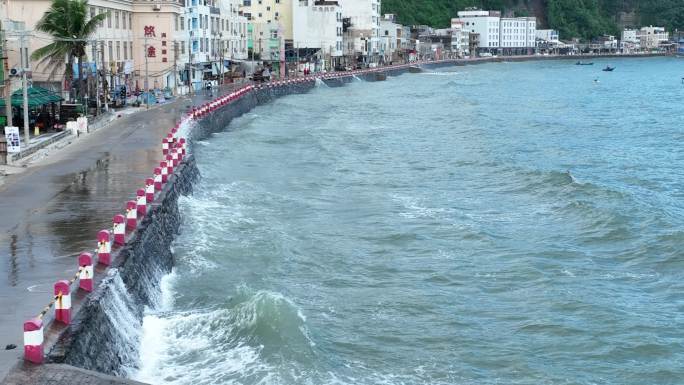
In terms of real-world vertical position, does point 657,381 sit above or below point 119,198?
below

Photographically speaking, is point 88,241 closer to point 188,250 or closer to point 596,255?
point 188,250

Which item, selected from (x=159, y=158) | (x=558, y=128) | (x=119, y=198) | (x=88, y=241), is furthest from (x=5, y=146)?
(x=558, y=128)

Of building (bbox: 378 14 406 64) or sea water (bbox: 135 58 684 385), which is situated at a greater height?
building (bbox: 378 14 406 64)

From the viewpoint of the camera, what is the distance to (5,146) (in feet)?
108

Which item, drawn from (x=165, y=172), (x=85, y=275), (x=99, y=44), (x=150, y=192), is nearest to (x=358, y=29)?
(x=99, y=44)

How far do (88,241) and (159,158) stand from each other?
14.2 m

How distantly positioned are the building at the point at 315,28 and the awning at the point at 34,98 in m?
84.2

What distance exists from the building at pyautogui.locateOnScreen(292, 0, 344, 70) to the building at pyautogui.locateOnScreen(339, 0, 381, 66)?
50.3 feet

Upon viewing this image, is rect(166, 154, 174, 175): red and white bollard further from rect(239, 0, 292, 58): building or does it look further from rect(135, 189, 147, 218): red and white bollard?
rect(239, 0, 292, 58): building

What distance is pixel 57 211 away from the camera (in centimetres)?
2419

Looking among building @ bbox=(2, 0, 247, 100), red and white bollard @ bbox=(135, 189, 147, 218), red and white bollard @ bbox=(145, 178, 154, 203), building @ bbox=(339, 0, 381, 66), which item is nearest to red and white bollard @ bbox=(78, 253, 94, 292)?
red and white bollard @ bbox=(135, 189, 147, 218)

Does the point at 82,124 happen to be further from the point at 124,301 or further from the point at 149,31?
the point at 149,31

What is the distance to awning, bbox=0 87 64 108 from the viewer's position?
137 feet

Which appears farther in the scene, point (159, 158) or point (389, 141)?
point (389, 141)
